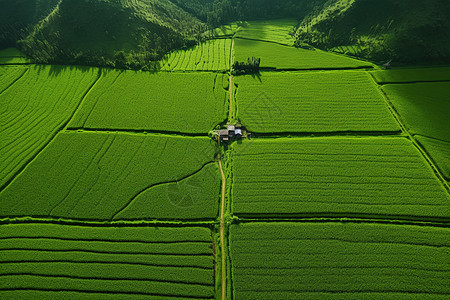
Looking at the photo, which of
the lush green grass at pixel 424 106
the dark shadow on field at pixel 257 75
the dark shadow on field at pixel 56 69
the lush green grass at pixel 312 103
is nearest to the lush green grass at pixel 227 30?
the dark shadow on field at pixel 257 75

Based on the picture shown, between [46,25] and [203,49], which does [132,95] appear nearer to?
[203,49]

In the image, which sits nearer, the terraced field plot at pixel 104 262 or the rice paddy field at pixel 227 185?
the terraced field plot at pixel 104 262

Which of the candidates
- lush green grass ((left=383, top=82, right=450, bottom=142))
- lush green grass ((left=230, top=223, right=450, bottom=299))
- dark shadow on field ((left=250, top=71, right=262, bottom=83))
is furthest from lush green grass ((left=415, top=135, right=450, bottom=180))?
dark shadow on field ((left=250, top=71, right=262, bottom=83))

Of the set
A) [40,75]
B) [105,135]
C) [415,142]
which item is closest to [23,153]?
[105,135]

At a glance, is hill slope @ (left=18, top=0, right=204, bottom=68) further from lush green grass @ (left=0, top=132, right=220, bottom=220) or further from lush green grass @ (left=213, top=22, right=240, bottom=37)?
lush green grass @ (left=0, top=132, right=220, bottom=220)

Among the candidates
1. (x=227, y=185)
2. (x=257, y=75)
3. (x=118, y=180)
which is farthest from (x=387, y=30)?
(x=118, y=180)

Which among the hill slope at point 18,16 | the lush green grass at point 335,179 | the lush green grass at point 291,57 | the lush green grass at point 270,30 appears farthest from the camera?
the lush green grass at point 270,30

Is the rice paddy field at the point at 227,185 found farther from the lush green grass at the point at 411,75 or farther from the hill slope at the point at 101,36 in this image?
the hill slope at the point at 101,36
